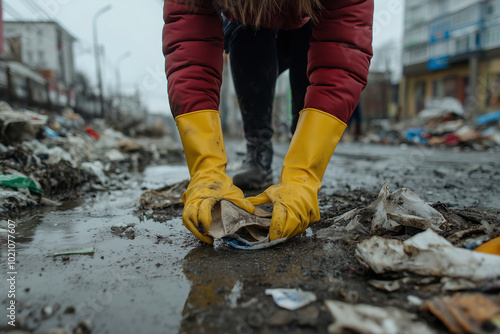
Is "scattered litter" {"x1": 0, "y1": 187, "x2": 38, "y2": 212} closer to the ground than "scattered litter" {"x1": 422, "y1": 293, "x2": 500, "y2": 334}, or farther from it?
farther from it

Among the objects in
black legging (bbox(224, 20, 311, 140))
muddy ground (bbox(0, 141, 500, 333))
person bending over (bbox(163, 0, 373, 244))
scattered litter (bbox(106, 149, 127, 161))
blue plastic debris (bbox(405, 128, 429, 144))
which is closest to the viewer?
muddy ground (bbox(0, 141, 500, 333))

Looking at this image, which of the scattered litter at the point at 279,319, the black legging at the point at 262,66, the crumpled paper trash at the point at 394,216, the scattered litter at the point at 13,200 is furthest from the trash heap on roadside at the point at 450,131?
the scattered litter at the point at 13,200

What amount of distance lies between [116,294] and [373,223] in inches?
33.9

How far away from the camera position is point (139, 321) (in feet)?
2.35

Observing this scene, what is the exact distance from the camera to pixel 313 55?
1.32m

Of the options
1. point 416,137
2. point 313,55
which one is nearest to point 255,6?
point 313,55

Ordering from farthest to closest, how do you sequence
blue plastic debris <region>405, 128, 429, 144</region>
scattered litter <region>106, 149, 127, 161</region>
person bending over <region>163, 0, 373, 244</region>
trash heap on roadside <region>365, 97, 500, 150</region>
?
→ blue plastic debris <region>405, 128, 429, 144</region> < trash heap on roadside <region>365, 97, 500, 150</region> < scattered litter <region>106, 149, 127, 161</region> < person bending over <region>163, 0, 373, 244</region>

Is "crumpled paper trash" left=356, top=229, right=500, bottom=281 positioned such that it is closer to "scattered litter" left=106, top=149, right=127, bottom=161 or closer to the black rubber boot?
the black rubber boot

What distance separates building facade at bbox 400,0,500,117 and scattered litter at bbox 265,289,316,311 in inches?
735

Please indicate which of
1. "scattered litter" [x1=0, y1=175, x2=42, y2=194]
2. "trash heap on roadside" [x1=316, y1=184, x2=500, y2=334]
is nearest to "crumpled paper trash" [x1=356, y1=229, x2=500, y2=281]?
"trash heap on roadside" [x1=316, y1=184, x2=500, y2=334]

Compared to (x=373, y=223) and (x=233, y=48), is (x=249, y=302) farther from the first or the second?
(x=233, y=48)

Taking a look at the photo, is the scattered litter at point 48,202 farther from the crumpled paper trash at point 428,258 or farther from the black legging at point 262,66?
the crumpled paper trash at point 428,258

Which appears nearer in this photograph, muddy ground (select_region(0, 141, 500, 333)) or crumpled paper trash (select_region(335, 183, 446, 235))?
muddy ground (select_region(0, 141, 500, 333))

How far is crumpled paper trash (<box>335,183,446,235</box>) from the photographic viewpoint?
110 cm
